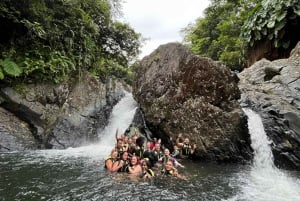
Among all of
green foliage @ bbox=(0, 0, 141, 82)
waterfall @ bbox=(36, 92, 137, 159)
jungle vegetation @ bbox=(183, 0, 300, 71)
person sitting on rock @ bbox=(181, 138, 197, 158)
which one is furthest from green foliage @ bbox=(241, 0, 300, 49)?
green foliage @ bbox=(0, 0, 141, 82)

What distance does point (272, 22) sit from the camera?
14883mm

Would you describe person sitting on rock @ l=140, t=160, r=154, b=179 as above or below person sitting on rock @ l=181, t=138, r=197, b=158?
below

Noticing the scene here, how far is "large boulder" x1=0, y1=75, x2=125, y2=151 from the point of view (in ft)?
41.5

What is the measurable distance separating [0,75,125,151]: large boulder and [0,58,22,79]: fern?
1.09 metres

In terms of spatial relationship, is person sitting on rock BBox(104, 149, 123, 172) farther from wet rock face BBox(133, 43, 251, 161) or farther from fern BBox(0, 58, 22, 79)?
fern BBox(0, 58, 22, 79)

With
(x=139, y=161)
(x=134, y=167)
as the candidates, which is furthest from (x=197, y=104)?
(x=134, y=167)

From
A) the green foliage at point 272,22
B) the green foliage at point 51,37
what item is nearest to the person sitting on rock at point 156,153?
the green foliage at point 51,37

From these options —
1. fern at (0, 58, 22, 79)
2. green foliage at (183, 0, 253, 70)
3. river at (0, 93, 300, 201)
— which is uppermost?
green foliage at (183, 0, 253, 70)

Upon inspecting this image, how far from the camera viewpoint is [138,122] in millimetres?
14500

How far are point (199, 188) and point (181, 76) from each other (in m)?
5.64

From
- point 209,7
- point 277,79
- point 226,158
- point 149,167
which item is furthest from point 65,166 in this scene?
point 209,7

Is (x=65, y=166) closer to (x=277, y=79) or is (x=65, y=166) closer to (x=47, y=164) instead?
(x=47, y=164)

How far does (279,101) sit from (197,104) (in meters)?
3.04

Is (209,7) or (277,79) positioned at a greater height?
(209,7)
